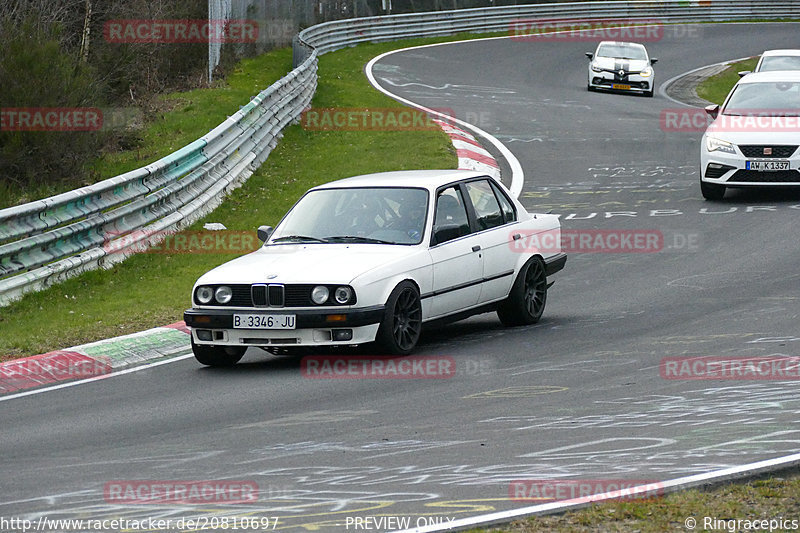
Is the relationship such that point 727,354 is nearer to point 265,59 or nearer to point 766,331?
point 766,331

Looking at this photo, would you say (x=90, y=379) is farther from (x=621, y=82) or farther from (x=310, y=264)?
(x=621, y=82)

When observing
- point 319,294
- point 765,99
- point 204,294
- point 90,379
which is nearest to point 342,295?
point 319,294

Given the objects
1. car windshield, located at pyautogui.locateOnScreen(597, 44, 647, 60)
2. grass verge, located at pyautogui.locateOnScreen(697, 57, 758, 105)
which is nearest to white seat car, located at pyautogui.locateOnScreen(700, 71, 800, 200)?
grass verge, located at pyautogui.locateOnScreen(697, 57, 758, 105)

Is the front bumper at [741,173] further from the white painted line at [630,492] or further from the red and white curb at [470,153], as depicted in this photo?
the white painted line at [630,492]

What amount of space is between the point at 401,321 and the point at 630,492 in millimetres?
4097

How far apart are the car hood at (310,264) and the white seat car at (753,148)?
8.78m

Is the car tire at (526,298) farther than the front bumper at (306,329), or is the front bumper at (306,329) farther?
the car tire at (526,298)

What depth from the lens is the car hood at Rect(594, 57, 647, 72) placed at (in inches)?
1320

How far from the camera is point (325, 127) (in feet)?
79.8

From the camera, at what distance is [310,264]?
953cm

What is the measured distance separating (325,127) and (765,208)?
9753mm

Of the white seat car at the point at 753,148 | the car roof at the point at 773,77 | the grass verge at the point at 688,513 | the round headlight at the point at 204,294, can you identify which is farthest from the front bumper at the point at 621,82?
the grass verge at the point at 688,513

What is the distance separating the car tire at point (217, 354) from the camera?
963cm

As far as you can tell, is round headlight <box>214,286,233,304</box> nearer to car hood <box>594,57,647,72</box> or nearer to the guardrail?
the guardrail
